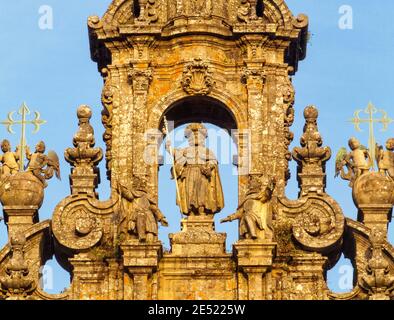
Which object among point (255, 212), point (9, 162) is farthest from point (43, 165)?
point (255, 212)

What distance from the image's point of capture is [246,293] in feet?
290

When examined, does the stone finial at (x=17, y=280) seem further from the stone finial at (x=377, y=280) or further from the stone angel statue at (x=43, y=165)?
the stone finial at (x=377, y=280)

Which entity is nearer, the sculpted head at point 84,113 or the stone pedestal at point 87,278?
the stone pedestal at point 87,278

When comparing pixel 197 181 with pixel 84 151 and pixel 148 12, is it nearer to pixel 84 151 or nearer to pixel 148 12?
pixel 84 151

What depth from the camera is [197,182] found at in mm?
90062

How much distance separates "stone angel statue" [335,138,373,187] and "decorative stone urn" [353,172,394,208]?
1.24 feet

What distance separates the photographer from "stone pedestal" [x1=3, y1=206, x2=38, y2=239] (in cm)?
8969

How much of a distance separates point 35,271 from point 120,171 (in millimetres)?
3057

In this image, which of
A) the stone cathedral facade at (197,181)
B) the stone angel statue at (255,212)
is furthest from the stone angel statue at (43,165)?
the stone angel statue at (255,212)

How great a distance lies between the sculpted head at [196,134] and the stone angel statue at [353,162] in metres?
3.06

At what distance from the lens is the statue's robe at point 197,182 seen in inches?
3536

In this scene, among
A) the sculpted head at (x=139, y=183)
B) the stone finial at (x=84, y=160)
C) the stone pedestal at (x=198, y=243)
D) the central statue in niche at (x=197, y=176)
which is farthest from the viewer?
the stone finial at (x=84, y=160)

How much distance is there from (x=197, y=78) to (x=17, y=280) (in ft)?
22.1

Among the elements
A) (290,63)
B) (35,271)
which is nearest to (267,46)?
(290,63)
